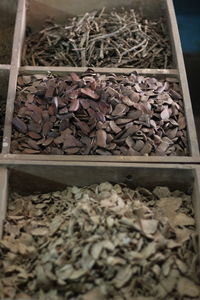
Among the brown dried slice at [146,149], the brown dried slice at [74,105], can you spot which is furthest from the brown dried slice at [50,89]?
the brown dried slice at [146,149]

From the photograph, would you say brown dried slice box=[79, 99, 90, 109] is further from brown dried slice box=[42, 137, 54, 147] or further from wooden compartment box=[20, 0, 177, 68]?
wooden compartment box=[20, 0, 177, 68]

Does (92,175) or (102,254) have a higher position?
(92,175)

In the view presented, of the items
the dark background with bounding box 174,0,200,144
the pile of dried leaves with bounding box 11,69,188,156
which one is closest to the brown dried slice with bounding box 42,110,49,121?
the pile of dried leaves with bounding box 11,69,188,156

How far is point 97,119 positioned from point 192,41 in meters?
1.32

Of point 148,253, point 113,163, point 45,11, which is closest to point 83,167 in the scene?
point 113,163

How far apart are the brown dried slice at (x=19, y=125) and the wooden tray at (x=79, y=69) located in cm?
2

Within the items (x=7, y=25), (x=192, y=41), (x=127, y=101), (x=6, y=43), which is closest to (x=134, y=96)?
(x=127, y=101)

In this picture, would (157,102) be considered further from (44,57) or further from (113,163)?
(44,57)

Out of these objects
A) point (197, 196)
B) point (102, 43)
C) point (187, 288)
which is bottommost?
point (187, 288)

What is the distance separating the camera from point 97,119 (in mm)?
1844

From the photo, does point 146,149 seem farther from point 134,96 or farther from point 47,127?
point 47,127

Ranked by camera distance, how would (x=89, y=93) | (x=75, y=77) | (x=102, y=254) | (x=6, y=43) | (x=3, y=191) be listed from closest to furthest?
(x=102, y=254), (x=3, y=191), (x=89, y=93), (x=75, y=77), (x=6, y=43)

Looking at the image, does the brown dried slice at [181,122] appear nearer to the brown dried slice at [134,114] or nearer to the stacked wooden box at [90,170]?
the stacked wooden box at [90,170]

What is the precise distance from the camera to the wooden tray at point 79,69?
70.1 inches
